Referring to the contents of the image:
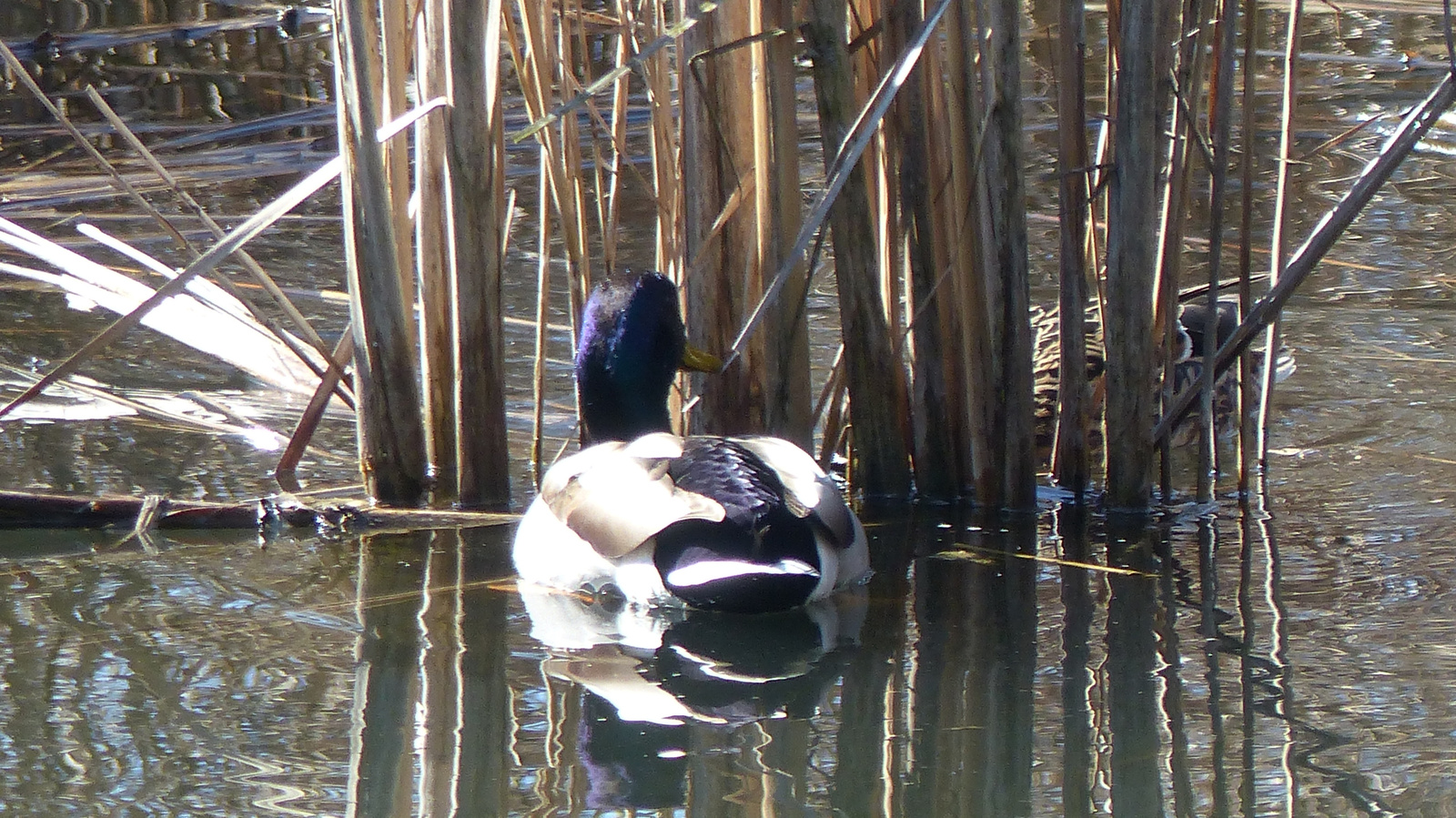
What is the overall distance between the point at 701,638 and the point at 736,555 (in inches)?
9.7

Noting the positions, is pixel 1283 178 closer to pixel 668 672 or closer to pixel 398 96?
pixel 668 672

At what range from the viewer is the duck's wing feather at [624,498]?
153 inches

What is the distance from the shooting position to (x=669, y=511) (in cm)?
388

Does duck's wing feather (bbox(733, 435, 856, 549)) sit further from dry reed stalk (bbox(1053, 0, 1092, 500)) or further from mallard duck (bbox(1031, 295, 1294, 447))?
mallard duck (bbox(1031, 295, 1294, 447))

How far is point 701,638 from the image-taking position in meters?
3.95

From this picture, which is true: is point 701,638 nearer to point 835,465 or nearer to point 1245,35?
point 835,465

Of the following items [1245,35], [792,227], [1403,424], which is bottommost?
[1403,424]

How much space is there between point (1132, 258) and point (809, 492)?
108 centimetres

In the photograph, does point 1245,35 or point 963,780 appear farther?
point 1245,35

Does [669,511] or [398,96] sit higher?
[398,96]

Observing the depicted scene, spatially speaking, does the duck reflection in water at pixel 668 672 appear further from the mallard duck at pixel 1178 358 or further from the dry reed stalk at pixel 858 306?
the mallard duck at pixel 1178 358

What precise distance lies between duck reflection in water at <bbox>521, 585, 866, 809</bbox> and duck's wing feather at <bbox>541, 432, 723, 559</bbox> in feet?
0.67

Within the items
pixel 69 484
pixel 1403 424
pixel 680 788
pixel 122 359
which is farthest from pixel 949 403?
pixel 122 359

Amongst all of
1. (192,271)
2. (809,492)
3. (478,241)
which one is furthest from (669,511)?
(192,271)
